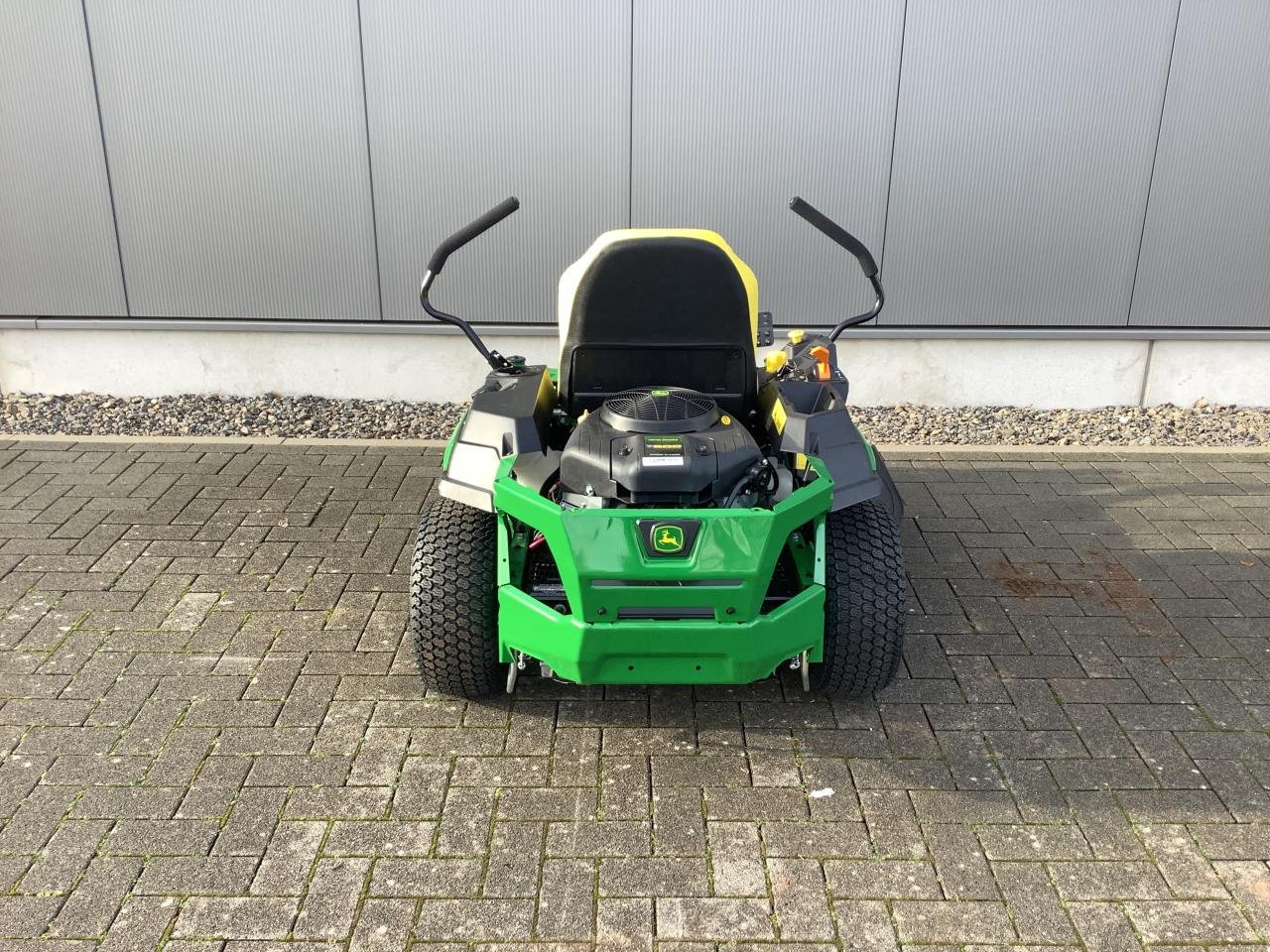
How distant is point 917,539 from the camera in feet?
14.7

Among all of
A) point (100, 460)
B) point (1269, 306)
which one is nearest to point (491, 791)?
point (100, 460)

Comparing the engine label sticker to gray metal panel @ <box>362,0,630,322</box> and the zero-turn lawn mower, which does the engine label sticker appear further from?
gray metal panel @ <box>362,0,630,322</box>

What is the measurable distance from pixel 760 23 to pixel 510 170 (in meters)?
1.62

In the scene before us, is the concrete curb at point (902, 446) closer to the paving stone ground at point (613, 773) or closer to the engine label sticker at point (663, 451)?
the paving stone ground at point (613, 773)

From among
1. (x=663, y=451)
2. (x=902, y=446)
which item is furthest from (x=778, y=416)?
(x=902, y=446)

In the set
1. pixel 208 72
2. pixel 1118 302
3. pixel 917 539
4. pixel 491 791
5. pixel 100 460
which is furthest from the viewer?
pixel 1118 302

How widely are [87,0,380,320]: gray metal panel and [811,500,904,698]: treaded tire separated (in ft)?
12.8

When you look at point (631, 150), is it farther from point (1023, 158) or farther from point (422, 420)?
point (1023, 158)

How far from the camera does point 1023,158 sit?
5836mm

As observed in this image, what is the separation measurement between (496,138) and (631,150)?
2.56 ft

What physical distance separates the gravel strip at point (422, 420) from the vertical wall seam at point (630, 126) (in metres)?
1.59

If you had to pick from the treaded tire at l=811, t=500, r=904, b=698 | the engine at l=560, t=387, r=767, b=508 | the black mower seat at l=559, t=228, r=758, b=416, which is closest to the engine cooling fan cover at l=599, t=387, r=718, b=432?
the engine at l=560, t=387, r=767, b=508

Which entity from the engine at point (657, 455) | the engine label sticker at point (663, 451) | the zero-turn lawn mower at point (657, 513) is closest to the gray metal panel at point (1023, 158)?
the zero-turn lawn mower at point (657, 513)

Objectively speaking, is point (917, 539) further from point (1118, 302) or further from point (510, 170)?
point (510, 170)
